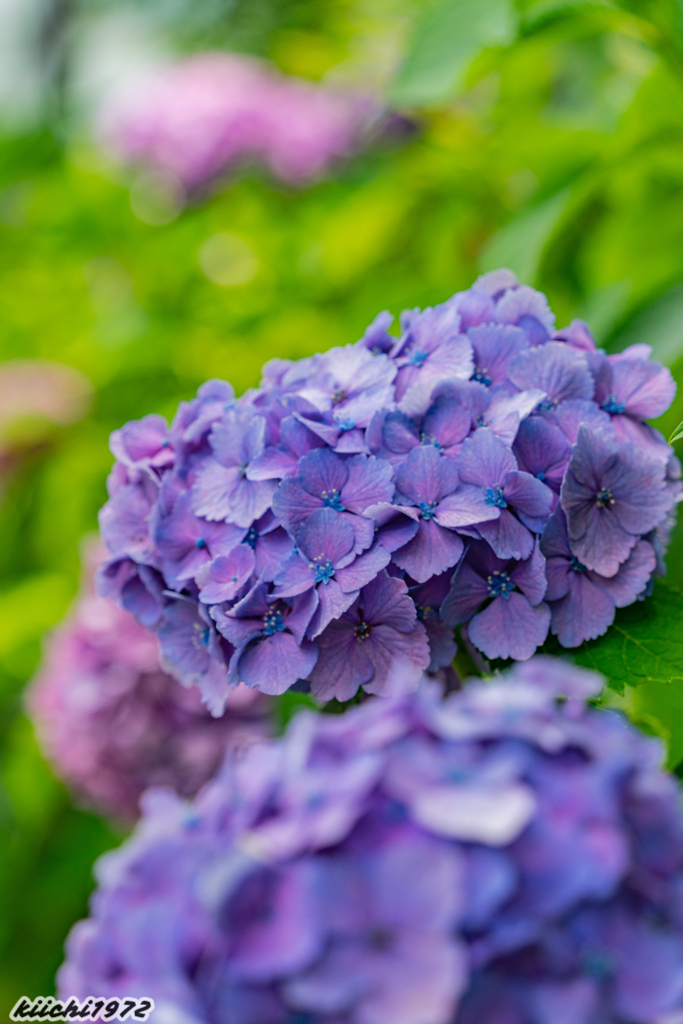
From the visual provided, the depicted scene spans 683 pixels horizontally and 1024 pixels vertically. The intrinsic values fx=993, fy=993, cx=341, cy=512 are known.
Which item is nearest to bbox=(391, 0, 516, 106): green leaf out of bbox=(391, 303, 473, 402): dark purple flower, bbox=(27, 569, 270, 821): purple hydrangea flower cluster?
bbox=(391, 303, 473, 402): dark purple flower

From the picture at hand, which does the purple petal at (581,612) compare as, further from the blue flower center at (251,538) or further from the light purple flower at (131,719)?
the light purple flower at (131,719)

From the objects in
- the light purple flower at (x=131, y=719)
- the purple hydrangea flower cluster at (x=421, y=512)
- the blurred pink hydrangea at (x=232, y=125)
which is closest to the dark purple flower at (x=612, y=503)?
the purple hydrangea flower cluster at (x=421, y=512)

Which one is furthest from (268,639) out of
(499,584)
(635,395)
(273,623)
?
(635,395)

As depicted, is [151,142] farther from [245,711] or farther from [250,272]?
[245,711]

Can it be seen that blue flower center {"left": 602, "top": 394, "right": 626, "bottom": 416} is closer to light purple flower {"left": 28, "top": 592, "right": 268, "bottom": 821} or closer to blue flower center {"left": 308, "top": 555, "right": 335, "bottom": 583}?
blue flower center {"left": 308, "top": 555, "right": 335, "bottom": 583}

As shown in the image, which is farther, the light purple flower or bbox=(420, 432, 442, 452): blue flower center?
the light purple flower

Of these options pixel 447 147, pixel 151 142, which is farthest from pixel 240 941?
pixel 151 142
